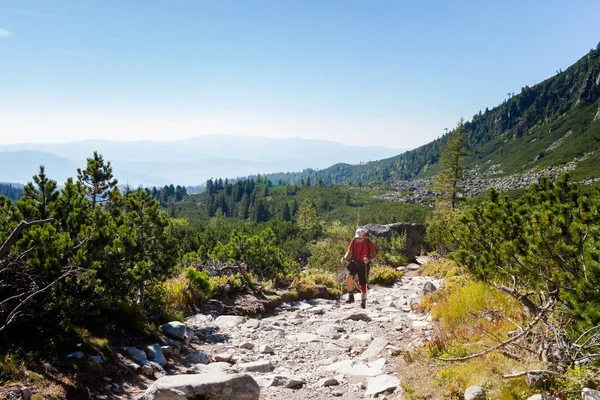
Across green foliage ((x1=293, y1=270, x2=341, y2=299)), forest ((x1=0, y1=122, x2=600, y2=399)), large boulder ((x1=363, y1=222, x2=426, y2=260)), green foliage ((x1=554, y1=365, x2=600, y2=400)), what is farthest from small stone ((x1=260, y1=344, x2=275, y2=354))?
large boulder ((x1=363, y1=222, x2=426, y2=260))

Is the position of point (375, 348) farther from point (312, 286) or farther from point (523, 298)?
point (312, 286)

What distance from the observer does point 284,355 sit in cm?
750

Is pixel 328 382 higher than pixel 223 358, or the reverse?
pixel 328 382

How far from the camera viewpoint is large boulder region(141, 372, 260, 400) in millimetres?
4598

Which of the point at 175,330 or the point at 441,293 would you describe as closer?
the point at 175,330

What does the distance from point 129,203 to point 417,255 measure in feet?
79.3

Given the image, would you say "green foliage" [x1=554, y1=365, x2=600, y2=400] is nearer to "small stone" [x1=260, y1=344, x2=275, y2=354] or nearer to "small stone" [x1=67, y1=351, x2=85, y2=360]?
"small stone" [x1=260, y1=344, x2=275, y2=354]

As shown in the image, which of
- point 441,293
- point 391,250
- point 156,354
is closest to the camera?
point 156,354

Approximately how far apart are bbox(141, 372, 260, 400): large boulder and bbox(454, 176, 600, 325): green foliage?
156 inches

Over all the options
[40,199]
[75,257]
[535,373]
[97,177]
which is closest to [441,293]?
[535,373]

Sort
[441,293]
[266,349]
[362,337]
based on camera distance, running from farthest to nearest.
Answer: [441,293]
[362,337]
[266,349]

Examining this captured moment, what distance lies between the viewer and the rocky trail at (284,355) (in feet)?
16.9

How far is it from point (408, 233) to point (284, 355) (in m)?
22.3

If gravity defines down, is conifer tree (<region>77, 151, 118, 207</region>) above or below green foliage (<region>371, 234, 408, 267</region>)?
above
